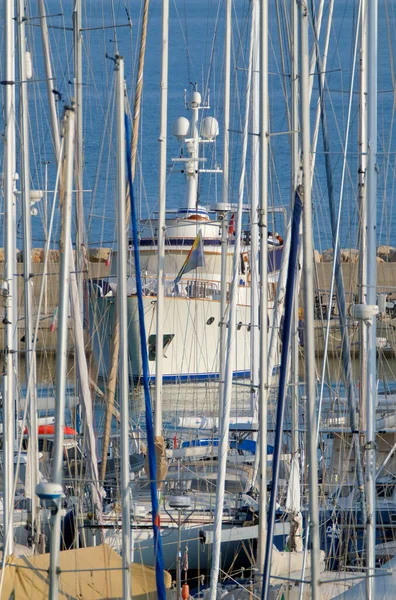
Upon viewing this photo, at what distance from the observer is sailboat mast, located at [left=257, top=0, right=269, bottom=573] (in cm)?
1053

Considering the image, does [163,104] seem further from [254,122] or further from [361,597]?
[361,597]

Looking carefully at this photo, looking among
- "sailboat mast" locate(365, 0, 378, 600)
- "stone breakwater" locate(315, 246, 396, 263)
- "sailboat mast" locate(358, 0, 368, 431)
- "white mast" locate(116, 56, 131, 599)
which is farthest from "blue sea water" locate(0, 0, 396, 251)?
"white mast" locate(116, 56, 131, 599)

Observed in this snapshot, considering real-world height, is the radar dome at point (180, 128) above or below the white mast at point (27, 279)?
above

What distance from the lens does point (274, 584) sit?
444 inches

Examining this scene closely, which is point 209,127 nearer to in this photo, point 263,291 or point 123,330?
point 263,291

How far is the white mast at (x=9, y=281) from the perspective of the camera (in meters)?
10.1

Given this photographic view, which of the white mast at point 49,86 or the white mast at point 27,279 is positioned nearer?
the white mast at point 27,279

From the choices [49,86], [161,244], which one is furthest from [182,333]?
[49,86]

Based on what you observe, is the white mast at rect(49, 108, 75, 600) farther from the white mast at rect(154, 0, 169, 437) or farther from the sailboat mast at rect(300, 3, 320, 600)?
the white mast at rect(154, 0, 169, 437)

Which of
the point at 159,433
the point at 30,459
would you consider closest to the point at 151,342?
the point at 159,433

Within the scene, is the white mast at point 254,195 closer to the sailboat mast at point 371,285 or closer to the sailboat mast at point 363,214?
the sailboat mast at point 363,214

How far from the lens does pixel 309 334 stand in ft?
28.0


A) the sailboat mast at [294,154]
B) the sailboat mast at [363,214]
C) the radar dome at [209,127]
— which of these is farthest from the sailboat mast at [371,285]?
the radar dome at [209,127]

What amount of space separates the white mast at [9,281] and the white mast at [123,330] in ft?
3.85
